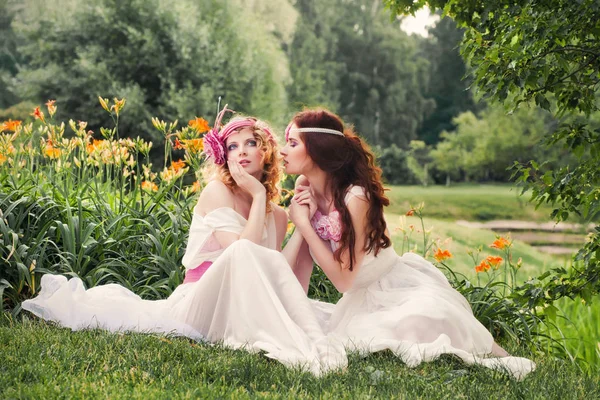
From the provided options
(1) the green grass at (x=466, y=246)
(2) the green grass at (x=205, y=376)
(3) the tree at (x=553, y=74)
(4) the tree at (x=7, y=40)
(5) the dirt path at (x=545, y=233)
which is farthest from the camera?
(4) the tree at (x=7, y=40)

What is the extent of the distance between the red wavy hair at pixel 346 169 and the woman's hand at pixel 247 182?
32cm

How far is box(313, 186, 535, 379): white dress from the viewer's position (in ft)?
10.8

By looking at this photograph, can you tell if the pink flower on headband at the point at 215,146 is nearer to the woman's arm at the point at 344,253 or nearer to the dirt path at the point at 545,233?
the woman's arm at the point at 344,253

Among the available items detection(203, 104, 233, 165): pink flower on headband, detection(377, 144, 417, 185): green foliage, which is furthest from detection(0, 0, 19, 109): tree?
detection(203, 104, 233, 165): pink flower on headband

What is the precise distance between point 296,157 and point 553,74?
1360 mm

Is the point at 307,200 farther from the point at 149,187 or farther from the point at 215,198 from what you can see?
the point at 149,187

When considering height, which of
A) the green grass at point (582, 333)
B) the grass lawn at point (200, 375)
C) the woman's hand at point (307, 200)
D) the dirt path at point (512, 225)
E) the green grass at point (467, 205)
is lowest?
the dirt path at point (512, 225)

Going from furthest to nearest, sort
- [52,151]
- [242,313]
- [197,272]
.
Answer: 1. [52,151]
2. [197,272]
3. [242,313]

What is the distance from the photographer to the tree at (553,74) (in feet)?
11.2

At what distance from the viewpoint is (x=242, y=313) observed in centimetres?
341

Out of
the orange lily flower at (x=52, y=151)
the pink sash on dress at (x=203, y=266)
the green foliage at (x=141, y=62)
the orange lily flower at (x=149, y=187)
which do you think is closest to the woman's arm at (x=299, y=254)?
the pink sash on dress at (x=203, y=266)

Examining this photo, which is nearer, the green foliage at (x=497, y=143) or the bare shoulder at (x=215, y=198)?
the bare shoulder at (x=215, y=198)

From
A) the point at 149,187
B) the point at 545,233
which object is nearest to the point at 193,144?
the point at 149,187

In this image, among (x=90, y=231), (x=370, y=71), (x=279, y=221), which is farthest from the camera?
(x=370, y=71)
